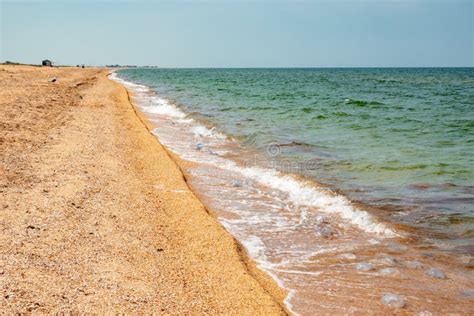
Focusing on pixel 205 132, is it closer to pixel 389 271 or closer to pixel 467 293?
pixel 389 271

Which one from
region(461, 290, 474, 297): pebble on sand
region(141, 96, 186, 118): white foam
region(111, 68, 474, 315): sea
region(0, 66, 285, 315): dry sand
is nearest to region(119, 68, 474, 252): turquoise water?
region(111, 68, 474, 315): sea

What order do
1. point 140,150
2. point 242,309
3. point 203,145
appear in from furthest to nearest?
1. point 203,145
2. point 140,150
3. point 242,309

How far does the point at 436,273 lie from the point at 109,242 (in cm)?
407

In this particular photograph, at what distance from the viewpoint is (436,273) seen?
5.24m

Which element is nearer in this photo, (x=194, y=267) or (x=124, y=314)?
(x=124, y=314)

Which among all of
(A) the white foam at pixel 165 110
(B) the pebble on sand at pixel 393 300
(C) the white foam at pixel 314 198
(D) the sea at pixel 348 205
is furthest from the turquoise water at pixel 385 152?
(B) the pebble on sand at pixel 393 300

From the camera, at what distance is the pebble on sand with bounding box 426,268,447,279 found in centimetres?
517

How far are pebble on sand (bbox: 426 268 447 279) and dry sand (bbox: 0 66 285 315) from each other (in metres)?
1.97

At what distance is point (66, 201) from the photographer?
6266mm

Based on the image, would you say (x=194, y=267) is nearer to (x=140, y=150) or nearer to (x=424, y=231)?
(x=424, y=231)

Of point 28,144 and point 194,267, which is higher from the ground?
point 28,144

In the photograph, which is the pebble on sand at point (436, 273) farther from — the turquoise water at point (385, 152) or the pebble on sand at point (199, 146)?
the pebble on sand at point (199, 146)

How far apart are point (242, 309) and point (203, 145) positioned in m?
9.53

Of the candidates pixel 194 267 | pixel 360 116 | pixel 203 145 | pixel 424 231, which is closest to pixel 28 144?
pixel 203 145
